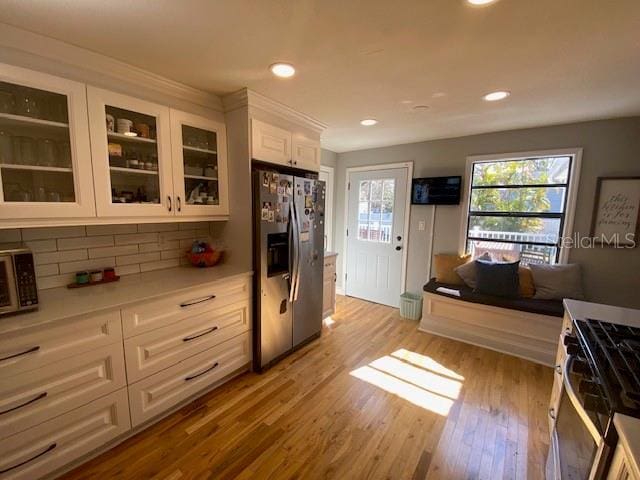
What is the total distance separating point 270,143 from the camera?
→ 222 centimetres

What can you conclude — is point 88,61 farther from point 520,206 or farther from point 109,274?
point 520,206

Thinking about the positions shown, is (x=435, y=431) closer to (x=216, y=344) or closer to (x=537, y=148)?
(x=216, y=344)

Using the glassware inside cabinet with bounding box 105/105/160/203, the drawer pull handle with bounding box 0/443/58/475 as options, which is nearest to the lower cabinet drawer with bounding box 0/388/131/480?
the drawer pull handle with bounding box 0/443/58/475

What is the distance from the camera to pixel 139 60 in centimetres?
159

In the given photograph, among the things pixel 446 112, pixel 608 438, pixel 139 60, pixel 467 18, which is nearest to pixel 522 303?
pixel 446 112

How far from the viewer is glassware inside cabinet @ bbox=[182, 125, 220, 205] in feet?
6.66

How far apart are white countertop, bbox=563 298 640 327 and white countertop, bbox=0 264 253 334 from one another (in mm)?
2089

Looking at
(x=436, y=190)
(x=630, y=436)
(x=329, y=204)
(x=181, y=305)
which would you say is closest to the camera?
(x=630, y=436)

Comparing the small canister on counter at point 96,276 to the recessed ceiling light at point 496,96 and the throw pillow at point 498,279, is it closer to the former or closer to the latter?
the recessed ceiling light at point 496,96

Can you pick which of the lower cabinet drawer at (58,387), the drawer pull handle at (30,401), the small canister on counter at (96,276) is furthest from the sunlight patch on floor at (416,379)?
the small canister on counter at (96,276)

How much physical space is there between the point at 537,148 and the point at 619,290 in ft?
5.06

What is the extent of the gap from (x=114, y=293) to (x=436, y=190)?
326 cm

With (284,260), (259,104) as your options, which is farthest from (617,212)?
(259,104)

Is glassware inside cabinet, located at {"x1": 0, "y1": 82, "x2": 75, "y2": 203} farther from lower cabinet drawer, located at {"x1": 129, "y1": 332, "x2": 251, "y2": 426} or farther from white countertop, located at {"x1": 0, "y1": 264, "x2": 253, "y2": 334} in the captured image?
lower cabinet drawer, located at {"x1": 129, "y1": 332, "x2": 251, "y2": 426}
